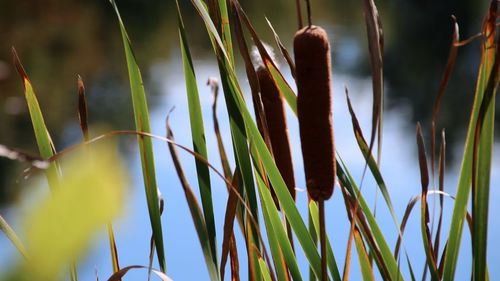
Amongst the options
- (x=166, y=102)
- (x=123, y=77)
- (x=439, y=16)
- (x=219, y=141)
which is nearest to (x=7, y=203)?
(x=166, y=102)

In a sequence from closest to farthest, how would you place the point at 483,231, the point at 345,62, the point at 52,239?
the point at 52,239, the point at 483,231, the point at 345,62

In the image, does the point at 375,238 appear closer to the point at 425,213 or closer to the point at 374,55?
the point at 425,213

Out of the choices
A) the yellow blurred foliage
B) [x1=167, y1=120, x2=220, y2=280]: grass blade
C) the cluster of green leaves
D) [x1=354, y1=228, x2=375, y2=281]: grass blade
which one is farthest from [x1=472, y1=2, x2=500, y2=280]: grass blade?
the yellow blurred foliage

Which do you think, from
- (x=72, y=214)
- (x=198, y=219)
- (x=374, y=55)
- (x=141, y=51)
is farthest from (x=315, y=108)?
(x=141, y=51)

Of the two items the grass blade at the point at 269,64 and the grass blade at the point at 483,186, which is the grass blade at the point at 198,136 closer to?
the grass blade at the point at 269,64

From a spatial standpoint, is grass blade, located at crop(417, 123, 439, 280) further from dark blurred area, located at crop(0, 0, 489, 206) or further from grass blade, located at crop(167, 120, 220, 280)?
dark blurred area, located at crop(0, 0, 489, 206)

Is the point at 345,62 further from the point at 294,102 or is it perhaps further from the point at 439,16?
the point at 294,102

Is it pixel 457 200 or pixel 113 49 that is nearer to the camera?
pixel 457 200
